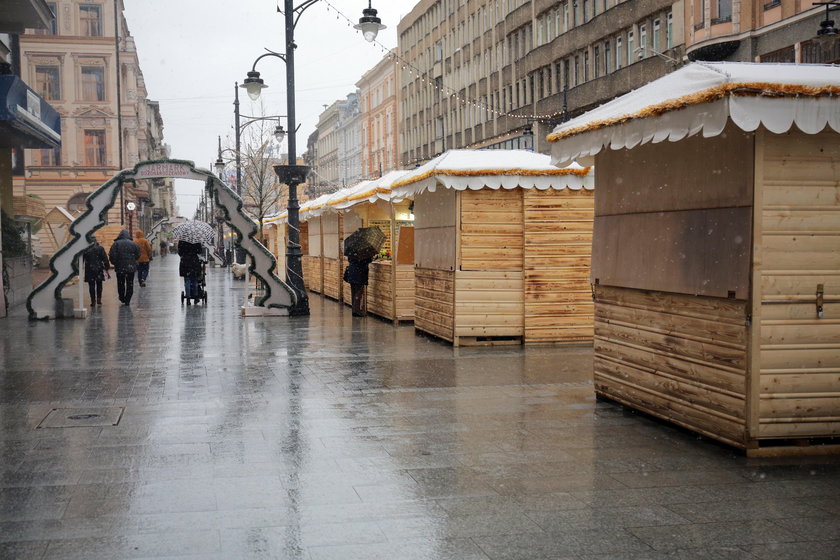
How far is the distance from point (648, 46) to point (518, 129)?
52.4 feet

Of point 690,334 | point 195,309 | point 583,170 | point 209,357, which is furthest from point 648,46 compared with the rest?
point 690,334

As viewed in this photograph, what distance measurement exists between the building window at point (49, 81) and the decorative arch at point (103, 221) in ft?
157

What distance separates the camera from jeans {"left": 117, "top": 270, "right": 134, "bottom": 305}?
2259 centimetres

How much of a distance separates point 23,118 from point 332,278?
8.72 metres

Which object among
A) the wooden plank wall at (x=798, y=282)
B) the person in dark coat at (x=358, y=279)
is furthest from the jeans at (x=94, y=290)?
the wooden plank wall at (x=798, y=282)

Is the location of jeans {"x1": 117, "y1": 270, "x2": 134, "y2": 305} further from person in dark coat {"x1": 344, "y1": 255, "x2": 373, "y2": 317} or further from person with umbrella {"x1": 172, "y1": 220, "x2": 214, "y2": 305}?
person in dark coat {"x1": 344, "y1": 255, "x2": 373, "y2": 317}

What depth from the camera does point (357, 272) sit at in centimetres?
1877

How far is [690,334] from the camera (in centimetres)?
748

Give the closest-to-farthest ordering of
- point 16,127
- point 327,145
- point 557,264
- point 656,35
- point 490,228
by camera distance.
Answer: point 490,228 < point 557,264 < point 16,127 < point 656,35 < point 327,145

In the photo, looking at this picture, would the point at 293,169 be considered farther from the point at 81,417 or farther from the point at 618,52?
the point at 618,52

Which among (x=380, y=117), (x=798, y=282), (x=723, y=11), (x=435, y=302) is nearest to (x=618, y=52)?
(x=723, y=11)

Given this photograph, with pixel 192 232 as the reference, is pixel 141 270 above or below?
below

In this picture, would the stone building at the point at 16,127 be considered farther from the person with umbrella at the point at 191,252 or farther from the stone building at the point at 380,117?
the stone building at the point at 380,117

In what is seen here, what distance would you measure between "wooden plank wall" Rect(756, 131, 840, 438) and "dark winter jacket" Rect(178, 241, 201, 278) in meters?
17.4
